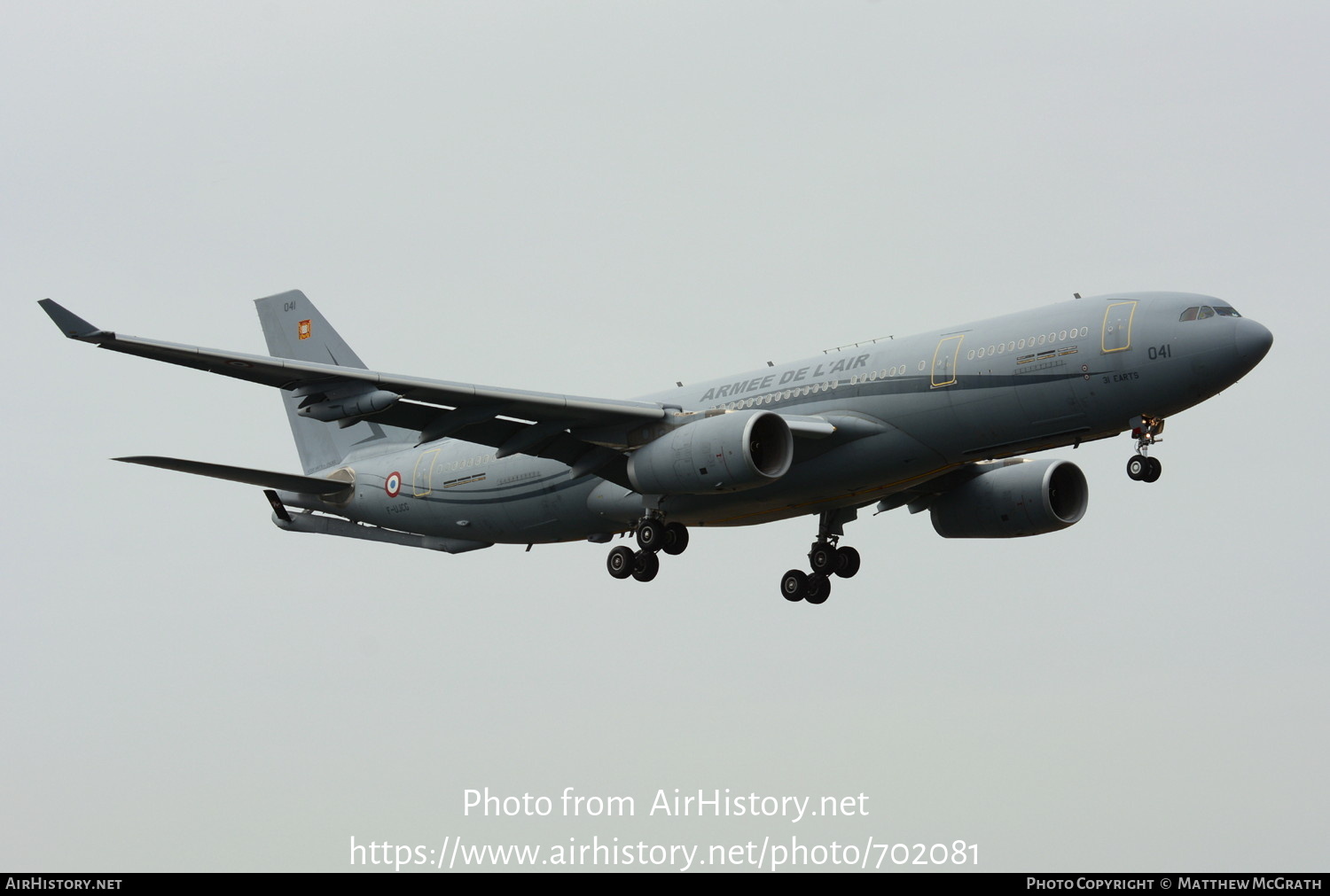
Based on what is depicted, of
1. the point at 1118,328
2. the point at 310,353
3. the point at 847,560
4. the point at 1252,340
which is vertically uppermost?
the point at 310,353

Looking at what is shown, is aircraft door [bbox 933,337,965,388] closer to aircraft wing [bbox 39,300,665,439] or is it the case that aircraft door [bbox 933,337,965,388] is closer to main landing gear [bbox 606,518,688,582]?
aircraft wing [bbox 39,300,665,439]

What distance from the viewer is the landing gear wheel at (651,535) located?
118 ft

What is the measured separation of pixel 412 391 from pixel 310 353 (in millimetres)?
14199

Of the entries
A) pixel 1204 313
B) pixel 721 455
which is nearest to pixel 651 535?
pixel 721 455

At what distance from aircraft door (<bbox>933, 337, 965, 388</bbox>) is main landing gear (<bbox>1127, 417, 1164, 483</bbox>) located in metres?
3.77

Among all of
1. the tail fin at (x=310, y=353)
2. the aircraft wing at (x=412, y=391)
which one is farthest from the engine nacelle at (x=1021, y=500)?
the tail fin at (x=310, y=353)

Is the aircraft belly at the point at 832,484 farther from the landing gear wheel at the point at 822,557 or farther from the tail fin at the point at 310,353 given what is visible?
the tail fin at the point at 310,353

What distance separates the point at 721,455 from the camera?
32.5 metres

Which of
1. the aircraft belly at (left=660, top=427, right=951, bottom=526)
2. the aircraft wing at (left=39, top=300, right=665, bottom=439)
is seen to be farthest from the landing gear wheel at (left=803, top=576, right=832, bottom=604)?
the aircraft wing at (left=39, top=300, right=665, bottom=439)

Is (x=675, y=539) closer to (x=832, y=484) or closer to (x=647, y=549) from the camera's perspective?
(x=647, y=549)

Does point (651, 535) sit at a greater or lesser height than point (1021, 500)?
lesser

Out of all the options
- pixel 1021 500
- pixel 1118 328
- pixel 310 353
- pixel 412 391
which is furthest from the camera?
pixel 310 353

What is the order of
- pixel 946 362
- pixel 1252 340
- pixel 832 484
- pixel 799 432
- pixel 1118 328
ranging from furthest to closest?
pixel 832 484 → pixel 799 432 → pixel 946 362 → pixel 1118 328 → pixel 1252 340

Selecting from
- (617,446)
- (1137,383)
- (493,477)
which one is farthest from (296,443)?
(1137,383)
